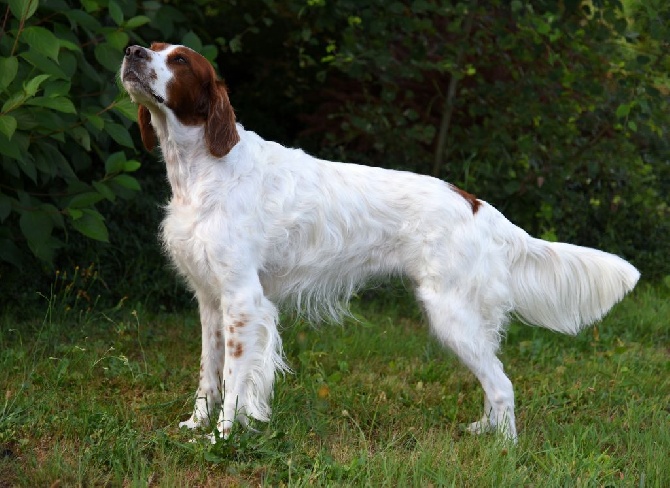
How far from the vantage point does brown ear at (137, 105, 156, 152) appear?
11.8 ft

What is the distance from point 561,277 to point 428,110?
2.78 metres

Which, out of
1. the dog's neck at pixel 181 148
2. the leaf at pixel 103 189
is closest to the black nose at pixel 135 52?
the dog's neck at pixel 181 148

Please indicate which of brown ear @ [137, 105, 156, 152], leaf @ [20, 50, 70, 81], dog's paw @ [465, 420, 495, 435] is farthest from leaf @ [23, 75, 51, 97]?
dog's paw @ [465, 420, 495, 435]

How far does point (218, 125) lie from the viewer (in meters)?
3.33

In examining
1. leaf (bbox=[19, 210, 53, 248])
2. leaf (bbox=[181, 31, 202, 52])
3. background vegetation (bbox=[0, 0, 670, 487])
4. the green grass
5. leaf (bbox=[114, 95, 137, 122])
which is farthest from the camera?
leaf (bbox=[181, 31, 202, 52])

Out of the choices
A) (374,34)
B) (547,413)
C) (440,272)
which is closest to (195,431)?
(440,272)

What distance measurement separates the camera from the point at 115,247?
18.2 ft

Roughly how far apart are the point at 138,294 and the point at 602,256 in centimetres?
287

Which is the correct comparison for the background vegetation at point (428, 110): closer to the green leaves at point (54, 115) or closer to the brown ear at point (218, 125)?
the green leaves at point (54, 115)

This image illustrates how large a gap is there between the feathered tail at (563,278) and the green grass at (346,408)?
1.53 feet

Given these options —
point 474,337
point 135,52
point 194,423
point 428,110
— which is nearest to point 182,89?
point 135,52

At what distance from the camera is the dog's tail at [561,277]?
3666mm

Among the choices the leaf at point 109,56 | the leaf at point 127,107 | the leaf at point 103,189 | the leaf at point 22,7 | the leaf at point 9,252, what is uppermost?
the leaf at point 22,7

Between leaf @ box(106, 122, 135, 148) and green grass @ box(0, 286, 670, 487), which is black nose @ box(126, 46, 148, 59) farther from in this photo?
green grass @ box(0, 286, 670, 487)
